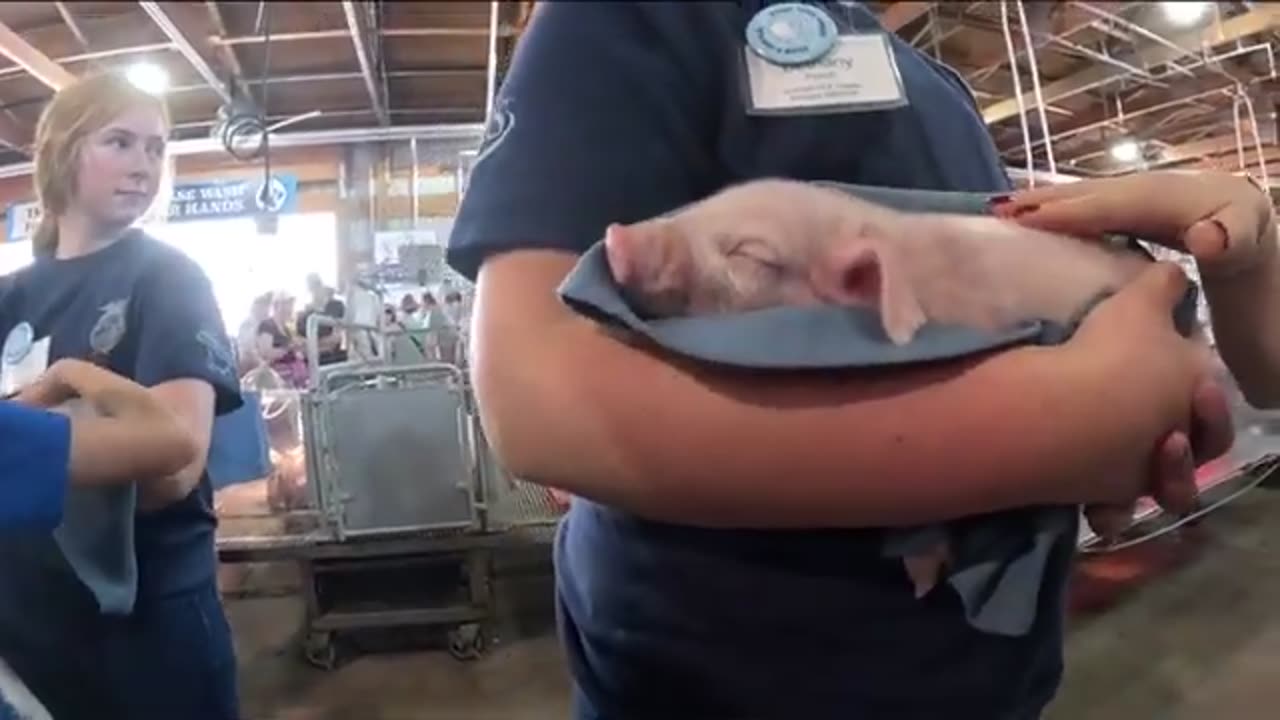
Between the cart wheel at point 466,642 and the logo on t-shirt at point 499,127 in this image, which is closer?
the logo on t-shirt at point 499,127

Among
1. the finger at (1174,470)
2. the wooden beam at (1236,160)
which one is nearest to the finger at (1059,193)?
the finger at (1174,470)

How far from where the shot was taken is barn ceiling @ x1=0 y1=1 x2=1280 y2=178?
0.46 m

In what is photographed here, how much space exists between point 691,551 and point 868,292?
111 millimetres

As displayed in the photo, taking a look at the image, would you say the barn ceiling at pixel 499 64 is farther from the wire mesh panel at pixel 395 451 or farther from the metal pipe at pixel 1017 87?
the wire mesh panel at pixel 395 451

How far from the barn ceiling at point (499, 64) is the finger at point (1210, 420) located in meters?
0.23

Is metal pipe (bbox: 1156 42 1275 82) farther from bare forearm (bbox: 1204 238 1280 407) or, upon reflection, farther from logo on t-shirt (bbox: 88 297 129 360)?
logo on t-shirt (bbox: 88 297 129 360)

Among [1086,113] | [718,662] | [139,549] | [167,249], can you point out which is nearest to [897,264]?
[718,662]

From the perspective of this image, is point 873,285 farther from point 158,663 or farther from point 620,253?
point 158,663

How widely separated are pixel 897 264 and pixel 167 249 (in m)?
0.47

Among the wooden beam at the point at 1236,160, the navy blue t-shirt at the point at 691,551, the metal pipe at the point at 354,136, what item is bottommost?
the navy blue t-shirt at the point at 691,551

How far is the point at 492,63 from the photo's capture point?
491mm

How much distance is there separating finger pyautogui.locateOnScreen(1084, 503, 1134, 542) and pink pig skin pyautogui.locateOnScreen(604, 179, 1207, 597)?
56mm

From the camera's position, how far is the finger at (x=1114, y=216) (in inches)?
15.5

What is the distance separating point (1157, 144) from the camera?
0.58m
